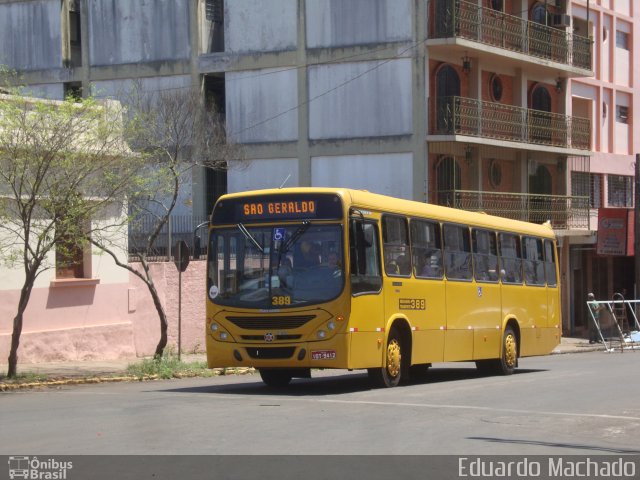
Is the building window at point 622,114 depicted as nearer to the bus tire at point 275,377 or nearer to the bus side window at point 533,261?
the bus side window at point 533,261

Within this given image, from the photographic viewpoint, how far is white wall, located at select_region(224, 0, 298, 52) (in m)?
38.5

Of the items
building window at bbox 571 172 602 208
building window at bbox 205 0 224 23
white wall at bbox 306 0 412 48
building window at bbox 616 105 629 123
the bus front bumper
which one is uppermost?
building window at bbox 205 0 224 23

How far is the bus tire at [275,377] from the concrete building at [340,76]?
60.2 ft

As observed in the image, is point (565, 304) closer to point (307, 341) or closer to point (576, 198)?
point (576, 198)

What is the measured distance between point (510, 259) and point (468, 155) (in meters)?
15.6

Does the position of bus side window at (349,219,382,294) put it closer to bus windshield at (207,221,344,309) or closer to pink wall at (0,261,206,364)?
bus windshield at (207,221,344,309)

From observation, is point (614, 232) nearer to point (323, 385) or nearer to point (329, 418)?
point (323, 385)

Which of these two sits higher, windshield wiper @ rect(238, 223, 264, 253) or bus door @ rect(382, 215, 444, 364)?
windshield wiper @ rect(238, 223, 264, 253)

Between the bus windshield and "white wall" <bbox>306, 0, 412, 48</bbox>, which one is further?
"white wall" <bbox>306, 0, 412, 48</bbox>

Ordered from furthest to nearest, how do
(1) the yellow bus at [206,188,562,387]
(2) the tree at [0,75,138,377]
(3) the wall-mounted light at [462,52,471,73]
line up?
(3) the wall-mounted light at [462,52,471,73] < (2) the tree at [0,75,138,377] < (1) the yellow bus at [206,188,562,387]

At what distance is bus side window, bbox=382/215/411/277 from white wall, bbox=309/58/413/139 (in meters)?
18.1

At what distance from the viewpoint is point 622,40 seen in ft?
166
